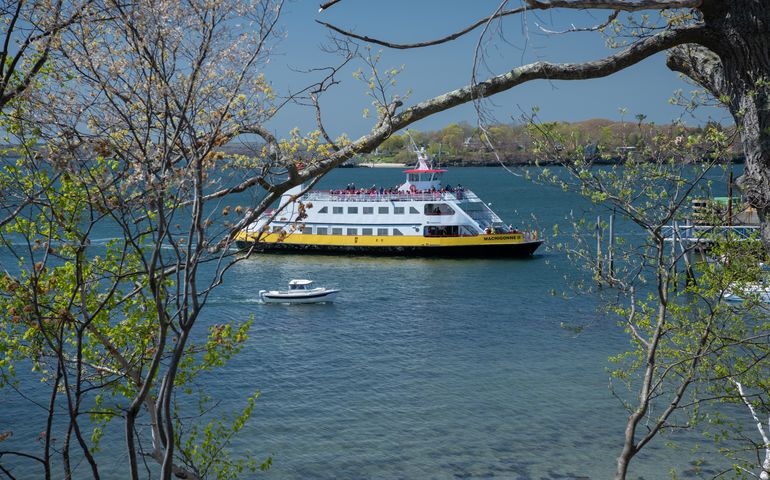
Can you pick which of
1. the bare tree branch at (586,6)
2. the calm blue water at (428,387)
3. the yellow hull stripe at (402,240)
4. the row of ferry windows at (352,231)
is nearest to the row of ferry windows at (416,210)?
the row of ferry windows at (352,231)

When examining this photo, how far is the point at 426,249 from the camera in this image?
4056 cm

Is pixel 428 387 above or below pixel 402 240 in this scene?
below

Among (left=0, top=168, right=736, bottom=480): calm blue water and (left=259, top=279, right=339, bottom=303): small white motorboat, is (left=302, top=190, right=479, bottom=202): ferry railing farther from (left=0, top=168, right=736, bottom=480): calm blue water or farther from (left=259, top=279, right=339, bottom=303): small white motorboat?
(left=259, top=279, right=339, bottom=303): small white motorboat

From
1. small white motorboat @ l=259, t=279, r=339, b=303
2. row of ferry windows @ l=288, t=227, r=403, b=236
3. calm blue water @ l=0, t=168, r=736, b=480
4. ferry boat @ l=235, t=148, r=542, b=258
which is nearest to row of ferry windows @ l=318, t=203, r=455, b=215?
ferry boat @ l=235, t=148, r=542, b=258

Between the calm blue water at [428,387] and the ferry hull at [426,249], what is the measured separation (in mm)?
7715

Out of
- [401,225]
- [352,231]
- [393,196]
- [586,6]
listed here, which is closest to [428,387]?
[586,6]

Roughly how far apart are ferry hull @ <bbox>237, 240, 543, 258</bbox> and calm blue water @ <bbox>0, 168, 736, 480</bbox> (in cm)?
771

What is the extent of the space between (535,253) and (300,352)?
2213 cm

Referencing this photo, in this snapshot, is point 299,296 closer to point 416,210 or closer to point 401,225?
point 401,225

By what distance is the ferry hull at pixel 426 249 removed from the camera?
39219 millimetres

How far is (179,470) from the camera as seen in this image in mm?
6125

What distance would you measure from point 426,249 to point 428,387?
73.6ft

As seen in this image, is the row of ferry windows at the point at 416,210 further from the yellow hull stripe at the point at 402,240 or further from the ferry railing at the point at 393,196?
the yellow hull stripe at the point at 402,240

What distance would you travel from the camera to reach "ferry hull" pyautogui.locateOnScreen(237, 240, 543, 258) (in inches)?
1544
